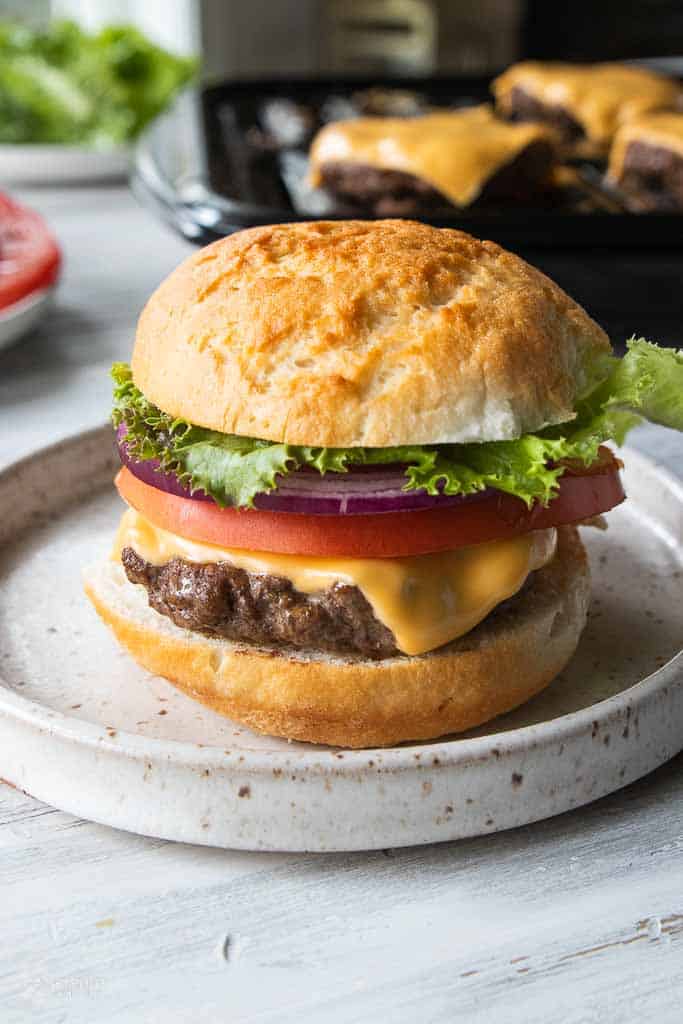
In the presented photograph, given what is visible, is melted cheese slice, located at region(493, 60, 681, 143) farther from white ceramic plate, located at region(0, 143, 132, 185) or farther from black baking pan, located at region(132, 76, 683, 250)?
white ceramic plate, located at region(0, 143, 132, 185)

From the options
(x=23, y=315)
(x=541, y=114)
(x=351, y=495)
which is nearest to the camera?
(x=351, y=495)

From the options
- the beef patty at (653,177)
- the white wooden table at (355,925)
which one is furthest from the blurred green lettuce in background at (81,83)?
the white wooden table at (355,925)

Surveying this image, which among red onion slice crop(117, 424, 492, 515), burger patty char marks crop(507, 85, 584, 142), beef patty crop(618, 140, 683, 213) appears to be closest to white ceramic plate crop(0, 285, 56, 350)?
red onion slice crop(117, 424, 492, 515)

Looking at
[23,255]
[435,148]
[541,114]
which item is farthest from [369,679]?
[541,114]

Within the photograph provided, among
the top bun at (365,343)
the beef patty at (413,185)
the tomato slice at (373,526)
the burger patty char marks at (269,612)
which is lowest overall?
the beef patty at (413,185)

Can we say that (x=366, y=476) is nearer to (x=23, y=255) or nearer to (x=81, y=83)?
(x=23, y=255)

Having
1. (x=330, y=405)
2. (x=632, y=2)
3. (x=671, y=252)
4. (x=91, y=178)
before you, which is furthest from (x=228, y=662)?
(x=632, y=2)

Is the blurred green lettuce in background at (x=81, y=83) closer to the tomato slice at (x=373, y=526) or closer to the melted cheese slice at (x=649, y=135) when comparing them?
the melted cheese slice at (x=649, y=135)

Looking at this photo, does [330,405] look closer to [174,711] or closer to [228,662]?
[228,662]
